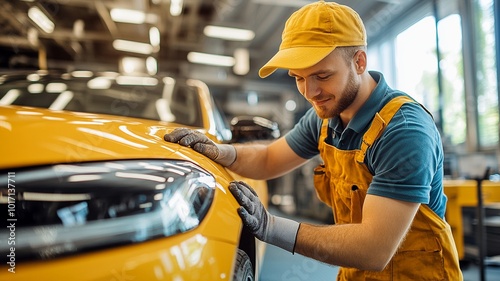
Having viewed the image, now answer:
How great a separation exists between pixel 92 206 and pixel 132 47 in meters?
8.28

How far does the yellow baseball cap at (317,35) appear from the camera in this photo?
1.09m

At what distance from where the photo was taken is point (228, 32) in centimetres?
722

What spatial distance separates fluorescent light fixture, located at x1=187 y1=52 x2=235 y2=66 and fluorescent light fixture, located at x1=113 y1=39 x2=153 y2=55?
0.90 m

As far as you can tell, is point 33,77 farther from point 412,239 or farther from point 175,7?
point 175,7

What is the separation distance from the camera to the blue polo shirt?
1.00m

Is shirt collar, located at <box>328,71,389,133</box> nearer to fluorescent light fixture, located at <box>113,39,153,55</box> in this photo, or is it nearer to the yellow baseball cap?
the yellow baseball cap

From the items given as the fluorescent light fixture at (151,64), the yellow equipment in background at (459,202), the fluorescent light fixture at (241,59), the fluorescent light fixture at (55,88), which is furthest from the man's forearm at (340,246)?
the fluorescent light fixture at (151,64)

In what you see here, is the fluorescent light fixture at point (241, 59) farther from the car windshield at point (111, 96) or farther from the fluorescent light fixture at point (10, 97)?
the fluorescent light fixture at point (10, 97)

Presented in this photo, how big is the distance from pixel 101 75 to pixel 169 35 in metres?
6.09

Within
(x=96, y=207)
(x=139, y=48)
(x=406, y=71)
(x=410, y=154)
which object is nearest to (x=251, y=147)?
(x=410, y=154)

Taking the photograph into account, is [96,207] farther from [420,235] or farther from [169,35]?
[169,35]

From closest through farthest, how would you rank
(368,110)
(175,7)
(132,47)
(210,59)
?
1. (368,110)
2. (175,7)
3. (132,47)
4. (210,59)

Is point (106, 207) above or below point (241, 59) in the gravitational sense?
below

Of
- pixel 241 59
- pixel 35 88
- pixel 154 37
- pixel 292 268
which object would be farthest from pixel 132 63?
pixel 292 268
